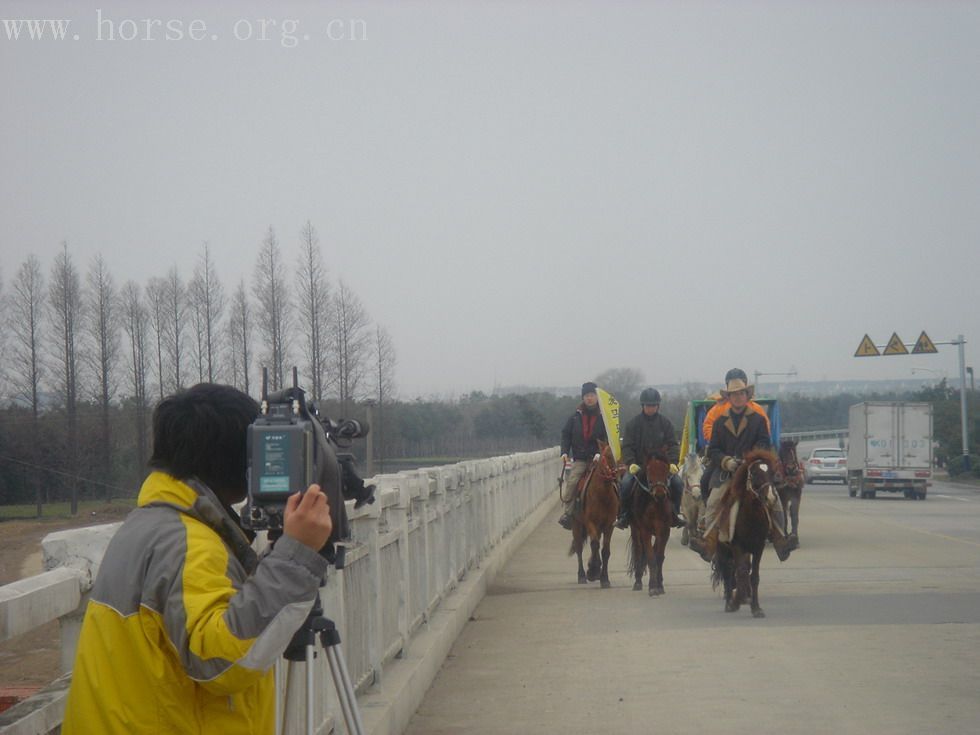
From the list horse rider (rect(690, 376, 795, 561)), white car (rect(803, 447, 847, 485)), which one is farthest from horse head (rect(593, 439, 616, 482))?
white car (rect(803, 447, 847, 485))

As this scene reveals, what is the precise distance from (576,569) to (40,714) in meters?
15.9

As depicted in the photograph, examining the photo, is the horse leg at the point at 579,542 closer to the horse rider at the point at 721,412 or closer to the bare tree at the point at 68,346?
the horse rider at the point at 721,412

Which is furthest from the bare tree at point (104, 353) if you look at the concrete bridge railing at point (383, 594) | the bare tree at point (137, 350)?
the concrete bridge railing at point (383, 594)

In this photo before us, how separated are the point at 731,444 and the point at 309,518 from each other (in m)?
11.5

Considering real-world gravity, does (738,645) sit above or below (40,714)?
below

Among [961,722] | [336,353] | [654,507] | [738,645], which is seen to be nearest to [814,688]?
[961,722]

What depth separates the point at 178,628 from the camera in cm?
313

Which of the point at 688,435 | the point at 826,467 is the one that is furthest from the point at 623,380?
the point at 688,435

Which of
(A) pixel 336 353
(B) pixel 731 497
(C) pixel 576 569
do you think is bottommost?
(C) pixel 576 569

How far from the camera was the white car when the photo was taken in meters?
57.9

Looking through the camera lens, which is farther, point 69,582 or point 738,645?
point 738,645

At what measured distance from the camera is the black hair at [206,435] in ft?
11.3

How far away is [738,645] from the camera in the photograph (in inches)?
450

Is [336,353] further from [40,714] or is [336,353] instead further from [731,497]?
[40,714]
